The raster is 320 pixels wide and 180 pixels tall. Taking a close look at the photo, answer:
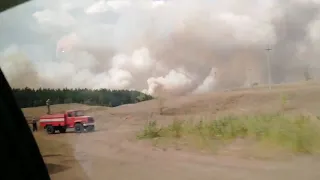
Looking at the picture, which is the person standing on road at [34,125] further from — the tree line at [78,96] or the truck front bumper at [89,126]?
the truck front bumper at [89,126]

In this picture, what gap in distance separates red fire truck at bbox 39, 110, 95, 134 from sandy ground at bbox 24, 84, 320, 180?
0.02m

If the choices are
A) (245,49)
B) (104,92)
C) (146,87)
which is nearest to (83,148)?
(104,92)

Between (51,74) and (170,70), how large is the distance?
1.44 ft

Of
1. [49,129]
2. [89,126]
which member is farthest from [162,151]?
[49,129]

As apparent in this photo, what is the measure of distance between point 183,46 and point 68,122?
0.49m

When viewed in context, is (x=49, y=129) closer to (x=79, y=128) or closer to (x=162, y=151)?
(x=79, y=128)

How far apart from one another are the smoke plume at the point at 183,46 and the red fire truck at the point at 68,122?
0.10 meters

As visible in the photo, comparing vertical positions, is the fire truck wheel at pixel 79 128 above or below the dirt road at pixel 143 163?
above

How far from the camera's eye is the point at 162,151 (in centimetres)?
125

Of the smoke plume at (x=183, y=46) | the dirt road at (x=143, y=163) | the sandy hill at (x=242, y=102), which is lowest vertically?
the dirt road at (x=143, y=163)

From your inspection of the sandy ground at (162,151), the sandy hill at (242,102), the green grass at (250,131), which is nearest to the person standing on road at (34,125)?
the sandy ground at (162,151)

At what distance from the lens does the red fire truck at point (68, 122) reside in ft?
4.48

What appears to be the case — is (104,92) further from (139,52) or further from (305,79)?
(305,79)

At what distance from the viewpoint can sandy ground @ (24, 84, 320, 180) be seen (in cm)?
112
